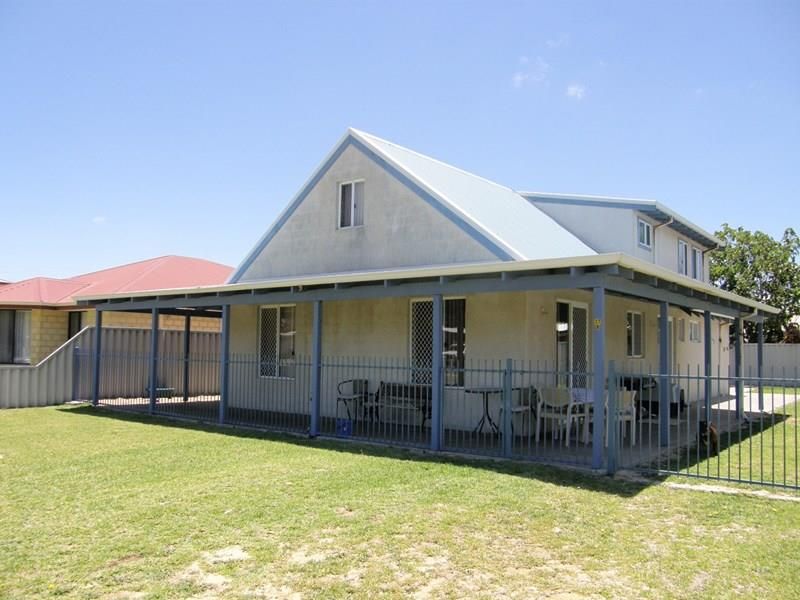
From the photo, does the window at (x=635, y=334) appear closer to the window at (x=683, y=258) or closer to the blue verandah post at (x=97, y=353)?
the window at (x=683, y=258)

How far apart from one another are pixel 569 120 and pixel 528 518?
11804 millimetres

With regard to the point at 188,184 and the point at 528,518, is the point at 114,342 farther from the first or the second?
the point at 528,518

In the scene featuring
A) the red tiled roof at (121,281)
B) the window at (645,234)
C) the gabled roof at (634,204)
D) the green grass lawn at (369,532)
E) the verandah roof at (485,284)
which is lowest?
the green grass lawn at (369,532)

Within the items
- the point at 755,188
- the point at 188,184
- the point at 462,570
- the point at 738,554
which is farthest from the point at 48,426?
the point at 755,188

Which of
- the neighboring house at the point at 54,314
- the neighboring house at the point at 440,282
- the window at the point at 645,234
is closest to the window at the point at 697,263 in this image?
the neighboring house at the point at 440,282

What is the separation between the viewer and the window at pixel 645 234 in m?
16.5

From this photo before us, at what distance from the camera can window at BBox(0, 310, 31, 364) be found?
68.0 ft

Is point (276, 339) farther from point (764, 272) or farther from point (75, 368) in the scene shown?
point (764, 272)

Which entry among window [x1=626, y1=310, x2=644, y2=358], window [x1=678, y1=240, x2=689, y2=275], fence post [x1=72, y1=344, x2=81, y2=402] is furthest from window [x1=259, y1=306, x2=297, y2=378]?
window [x1=678, y1=240, x2=689, y2=275]

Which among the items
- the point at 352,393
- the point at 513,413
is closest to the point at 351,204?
the point at 352,393

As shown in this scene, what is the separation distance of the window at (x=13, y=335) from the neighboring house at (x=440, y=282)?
5701mm

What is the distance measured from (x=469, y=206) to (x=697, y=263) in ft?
37.9

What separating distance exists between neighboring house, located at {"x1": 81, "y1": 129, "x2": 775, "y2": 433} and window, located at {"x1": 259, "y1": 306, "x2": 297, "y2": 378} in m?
0.03

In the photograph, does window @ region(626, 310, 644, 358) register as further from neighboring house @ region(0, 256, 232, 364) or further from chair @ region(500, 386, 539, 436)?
neighboring house @ region(0, 256, 232, 364)
